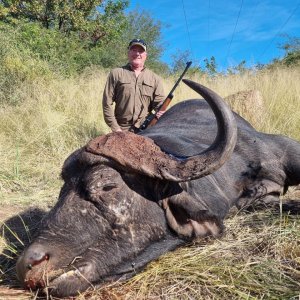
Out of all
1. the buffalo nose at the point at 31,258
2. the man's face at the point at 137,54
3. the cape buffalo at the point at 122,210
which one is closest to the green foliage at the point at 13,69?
the man's face at the point at 137,54

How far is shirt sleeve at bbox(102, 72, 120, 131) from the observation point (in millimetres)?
7293

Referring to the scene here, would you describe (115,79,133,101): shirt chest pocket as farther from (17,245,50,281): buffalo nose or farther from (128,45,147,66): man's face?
(17,245,50,281): buffalo nose

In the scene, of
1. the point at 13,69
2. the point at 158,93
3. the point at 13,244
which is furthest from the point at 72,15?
the point at 13,244

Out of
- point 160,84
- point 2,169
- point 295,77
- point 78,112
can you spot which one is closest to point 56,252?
point 2,169

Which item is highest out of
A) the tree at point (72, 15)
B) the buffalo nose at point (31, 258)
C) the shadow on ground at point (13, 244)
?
the tree at point (72, 15)

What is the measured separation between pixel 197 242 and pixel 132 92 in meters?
4.68

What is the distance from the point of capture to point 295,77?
35.3 feet

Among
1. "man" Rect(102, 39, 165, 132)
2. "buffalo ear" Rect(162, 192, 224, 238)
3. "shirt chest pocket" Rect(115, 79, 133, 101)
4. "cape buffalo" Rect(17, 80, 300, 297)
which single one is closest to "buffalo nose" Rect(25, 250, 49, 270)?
"cape buffalo" Rect(17, 80, 300, 297)

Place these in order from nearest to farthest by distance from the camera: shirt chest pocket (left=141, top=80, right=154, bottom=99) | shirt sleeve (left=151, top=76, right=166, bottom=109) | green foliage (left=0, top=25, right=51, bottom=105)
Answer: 1. shirt chest pocket (left=141, top=80, right=154, bottom=99)
2. shirt sleeve (left=151, top=76, right=166, bottom=109)
3. green foliage (left=0, top=25, right=51, bottom=105)

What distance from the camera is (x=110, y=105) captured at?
7.36m

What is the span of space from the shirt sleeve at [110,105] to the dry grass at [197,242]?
0.89 metres

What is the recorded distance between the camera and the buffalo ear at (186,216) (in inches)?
111

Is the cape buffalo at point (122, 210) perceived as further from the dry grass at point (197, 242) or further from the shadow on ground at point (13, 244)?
the shadow on ground at point (13, 244)

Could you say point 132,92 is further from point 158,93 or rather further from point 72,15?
point 72,15
